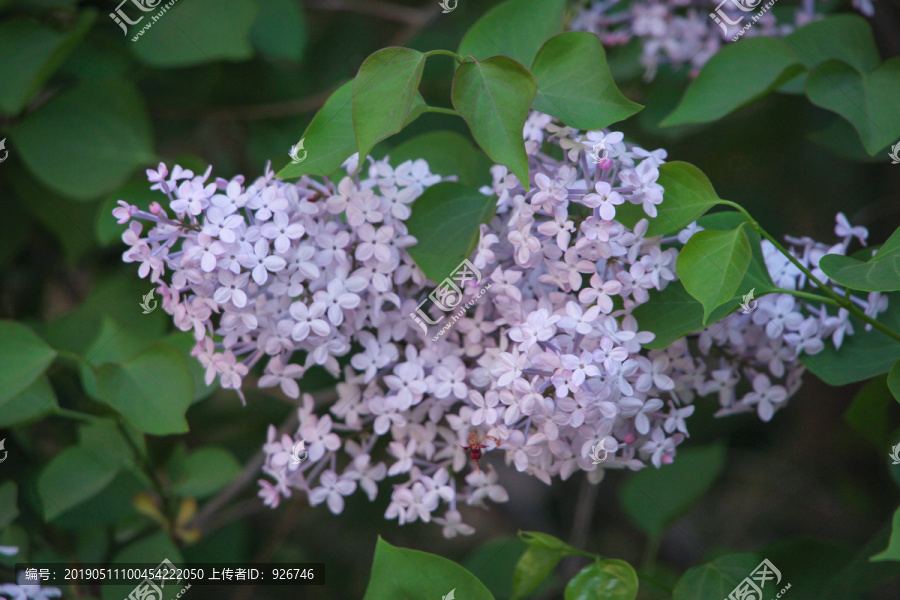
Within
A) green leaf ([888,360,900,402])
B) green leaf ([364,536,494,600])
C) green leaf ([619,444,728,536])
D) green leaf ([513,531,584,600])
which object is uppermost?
green leaf ([888,360,900,402])

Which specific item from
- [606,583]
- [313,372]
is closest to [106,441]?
[313,372]

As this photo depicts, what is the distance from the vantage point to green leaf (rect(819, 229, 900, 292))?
91cm

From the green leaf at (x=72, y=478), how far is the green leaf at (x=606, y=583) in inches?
33.6

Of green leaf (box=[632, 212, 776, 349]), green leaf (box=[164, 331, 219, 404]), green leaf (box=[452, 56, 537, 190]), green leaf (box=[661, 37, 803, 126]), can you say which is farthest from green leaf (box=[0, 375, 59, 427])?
green leaf (box=[661, 37, 803, 126])

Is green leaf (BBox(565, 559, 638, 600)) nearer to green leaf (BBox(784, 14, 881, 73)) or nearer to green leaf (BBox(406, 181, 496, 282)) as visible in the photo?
green leaf (BBox(406, 181, 496, 282))

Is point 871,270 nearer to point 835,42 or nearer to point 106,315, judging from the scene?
point 835,42

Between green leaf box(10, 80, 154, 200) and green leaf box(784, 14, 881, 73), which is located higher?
green leaf box(784, 14, 881, 73)

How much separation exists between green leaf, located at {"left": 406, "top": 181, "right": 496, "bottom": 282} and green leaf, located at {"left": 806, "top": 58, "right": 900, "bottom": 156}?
0.61 meters

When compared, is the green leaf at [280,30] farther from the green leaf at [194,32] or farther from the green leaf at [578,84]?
the green leaf at [578,84]

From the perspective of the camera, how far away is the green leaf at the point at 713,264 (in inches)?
34.0

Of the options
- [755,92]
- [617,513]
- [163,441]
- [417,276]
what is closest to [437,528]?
[617,513]

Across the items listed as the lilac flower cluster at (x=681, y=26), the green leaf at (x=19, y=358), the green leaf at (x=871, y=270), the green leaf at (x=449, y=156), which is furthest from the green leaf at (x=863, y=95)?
the green leaf at (x=19, y=358)

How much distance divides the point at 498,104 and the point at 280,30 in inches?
37.5

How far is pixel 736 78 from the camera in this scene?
1262 mm
